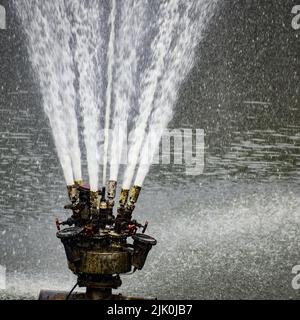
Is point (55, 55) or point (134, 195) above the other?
point (55, 55)

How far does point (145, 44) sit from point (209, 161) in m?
2.56

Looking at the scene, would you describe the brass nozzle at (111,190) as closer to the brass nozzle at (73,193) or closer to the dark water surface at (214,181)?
the brass nozzle at (73,193)

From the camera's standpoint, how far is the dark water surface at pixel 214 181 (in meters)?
9.00

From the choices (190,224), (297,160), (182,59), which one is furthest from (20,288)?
(297,160)

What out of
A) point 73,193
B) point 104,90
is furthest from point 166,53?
point 73,193

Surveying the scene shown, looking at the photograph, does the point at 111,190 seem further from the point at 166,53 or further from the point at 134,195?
the point at 166,53

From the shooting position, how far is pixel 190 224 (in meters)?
9.89

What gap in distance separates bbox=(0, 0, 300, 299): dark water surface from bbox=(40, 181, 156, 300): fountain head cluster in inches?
132

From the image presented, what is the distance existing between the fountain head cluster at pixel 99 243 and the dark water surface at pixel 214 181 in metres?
3.35

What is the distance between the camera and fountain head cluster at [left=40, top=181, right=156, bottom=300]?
183 inches

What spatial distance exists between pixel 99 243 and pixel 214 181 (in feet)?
20.0

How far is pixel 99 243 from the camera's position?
470cm

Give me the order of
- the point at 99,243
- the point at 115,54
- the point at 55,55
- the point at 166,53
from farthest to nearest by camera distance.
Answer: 1. the point at 115,54
2. the point at 55,55
3. the point at 166,53
4. the point at 99,243

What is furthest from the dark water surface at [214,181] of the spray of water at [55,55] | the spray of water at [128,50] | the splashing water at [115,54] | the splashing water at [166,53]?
the splashing water at [166,53]
